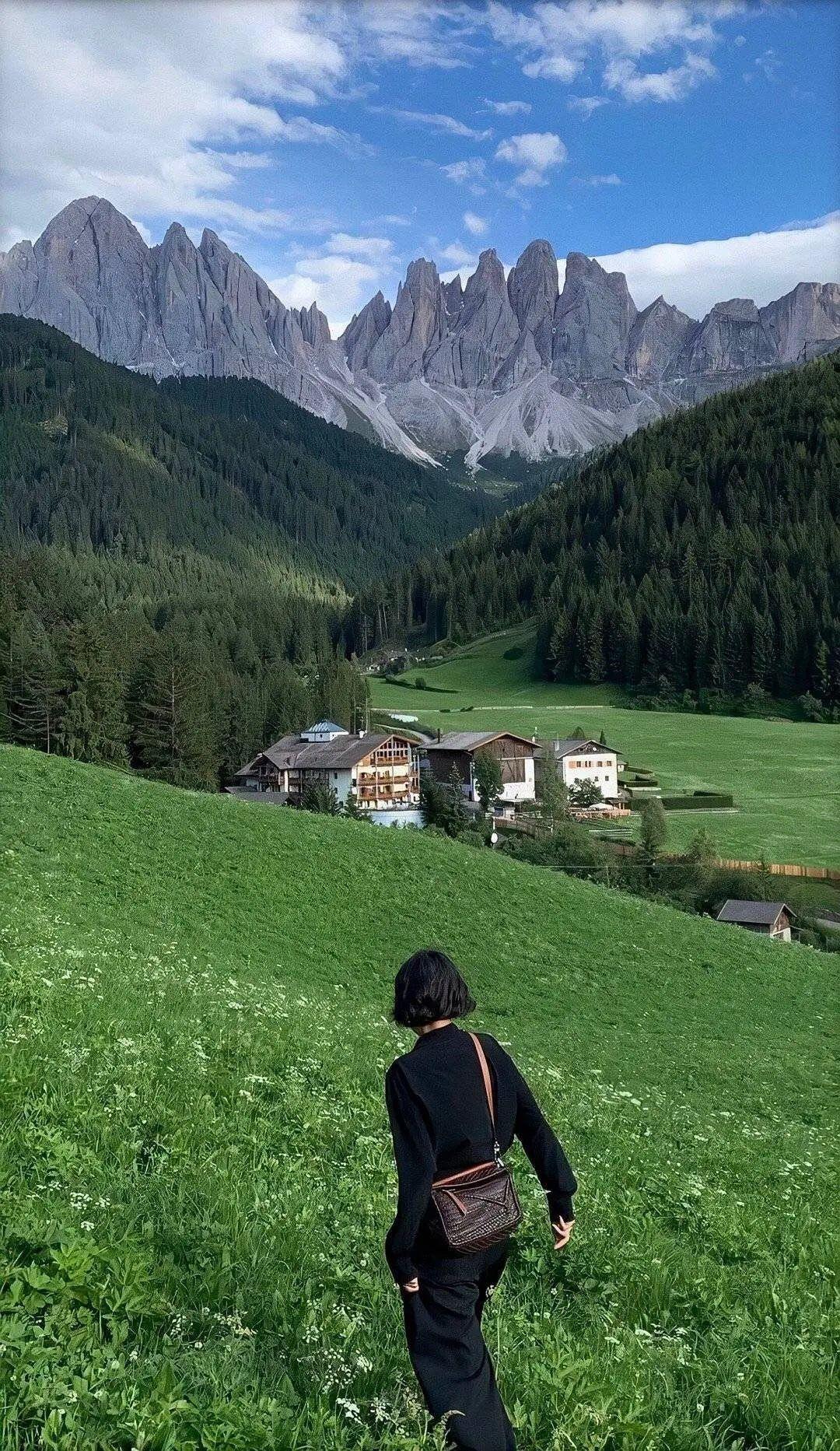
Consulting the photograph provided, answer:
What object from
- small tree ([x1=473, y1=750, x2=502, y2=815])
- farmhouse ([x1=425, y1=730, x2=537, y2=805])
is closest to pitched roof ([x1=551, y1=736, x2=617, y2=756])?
farmhouse ([x1=425, y1=730, x2=537, y2=805])

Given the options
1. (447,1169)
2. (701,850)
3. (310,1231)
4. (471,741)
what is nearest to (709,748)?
(471,741)

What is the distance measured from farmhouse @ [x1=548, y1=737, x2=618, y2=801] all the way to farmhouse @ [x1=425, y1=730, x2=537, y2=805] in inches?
146

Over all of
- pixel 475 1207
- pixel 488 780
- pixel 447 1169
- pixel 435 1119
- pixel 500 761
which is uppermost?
pixel 435 1119

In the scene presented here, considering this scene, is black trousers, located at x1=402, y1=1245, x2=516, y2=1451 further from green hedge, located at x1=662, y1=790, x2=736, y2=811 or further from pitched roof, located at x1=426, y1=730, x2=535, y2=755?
pitched roof, located at x1=426, y1=730, x2=535, y2=755

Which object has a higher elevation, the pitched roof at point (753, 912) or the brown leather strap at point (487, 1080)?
the brown leather strap at point (487, 1080)

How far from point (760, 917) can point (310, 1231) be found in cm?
5755

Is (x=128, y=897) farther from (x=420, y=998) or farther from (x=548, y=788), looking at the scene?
(x=548, y=788)

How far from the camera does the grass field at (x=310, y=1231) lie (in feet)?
16.9

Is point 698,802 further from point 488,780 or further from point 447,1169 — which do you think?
point 447,1169

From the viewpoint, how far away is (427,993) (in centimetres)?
567

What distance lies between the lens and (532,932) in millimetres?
32000

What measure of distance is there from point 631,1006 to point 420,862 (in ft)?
34.3

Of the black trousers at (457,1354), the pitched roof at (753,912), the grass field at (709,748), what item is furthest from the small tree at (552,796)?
the black trousers at (457,1354)

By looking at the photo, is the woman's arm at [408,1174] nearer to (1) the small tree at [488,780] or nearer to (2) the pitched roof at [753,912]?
(2) the pitched roof at [753,912]
